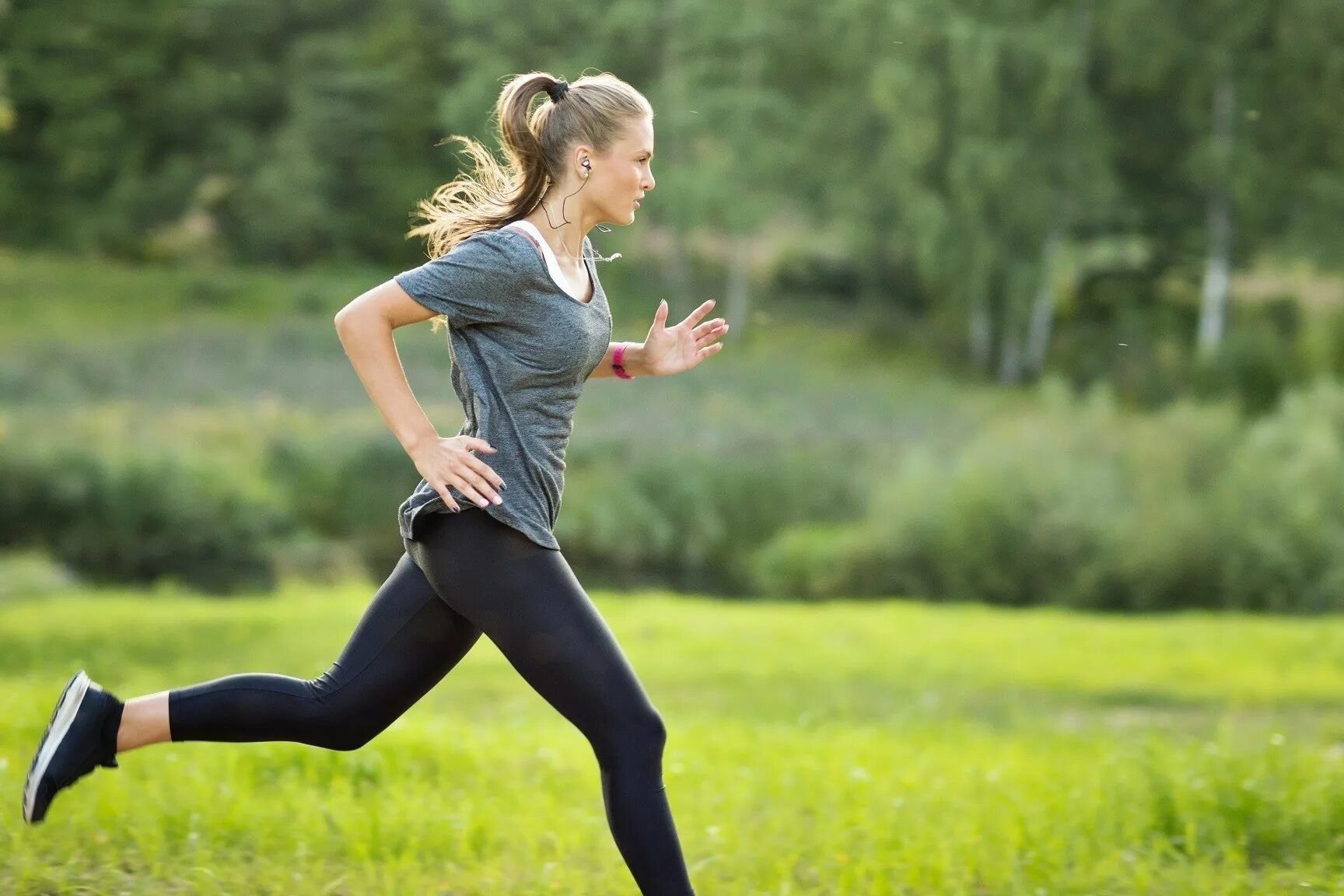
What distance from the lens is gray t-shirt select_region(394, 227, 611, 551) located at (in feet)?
8.88

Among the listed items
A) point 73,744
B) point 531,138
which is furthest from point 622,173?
point 73,744

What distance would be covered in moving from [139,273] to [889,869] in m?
26.7

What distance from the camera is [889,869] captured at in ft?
12.2

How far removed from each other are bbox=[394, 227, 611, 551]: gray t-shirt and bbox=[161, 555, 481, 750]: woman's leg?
219 millimetres

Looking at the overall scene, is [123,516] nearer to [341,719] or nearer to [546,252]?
[341,719]

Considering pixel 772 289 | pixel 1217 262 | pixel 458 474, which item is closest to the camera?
pixel 458 474

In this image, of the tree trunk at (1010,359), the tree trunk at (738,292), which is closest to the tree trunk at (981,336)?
the tree trunk at (1010,359)

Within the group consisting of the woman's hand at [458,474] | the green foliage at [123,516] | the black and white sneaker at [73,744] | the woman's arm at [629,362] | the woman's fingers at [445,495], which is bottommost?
the green foliage at [123,516]

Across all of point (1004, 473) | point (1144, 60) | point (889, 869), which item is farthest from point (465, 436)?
point (1144, 60)

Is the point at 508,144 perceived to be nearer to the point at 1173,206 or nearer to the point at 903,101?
the point at 903,101

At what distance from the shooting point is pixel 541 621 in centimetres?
270

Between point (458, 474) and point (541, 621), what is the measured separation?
0.33m

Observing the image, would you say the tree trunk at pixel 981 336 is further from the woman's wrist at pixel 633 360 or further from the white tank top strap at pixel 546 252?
the white tank top strap at pixel 546 252

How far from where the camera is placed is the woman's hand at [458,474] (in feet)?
8.82
